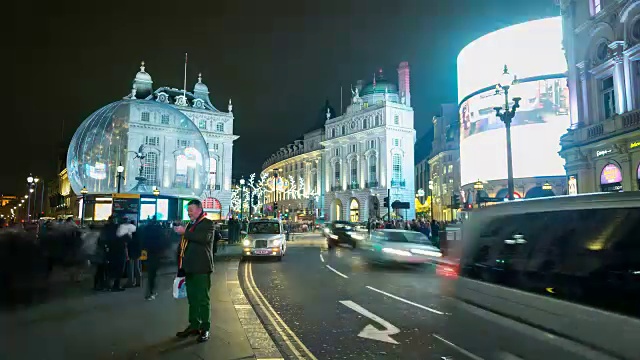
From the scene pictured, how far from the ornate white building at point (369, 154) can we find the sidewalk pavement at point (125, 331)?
6825 centimetres

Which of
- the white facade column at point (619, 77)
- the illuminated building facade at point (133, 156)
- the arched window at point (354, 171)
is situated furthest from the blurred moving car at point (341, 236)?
the arched window at point (354, 171)

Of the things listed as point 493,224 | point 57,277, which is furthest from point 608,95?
point 57,277

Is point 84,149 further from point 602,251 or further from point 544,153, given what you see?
point 544,153

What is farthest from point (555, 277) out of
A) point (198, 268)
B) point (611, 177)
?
point (611, 177)

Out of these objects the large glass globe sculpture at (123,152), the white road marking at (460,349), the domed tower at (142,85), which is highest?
the domed tower at (142,85)

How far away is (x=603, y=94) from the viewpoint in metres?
26.6

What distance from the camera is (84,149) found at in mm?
26547

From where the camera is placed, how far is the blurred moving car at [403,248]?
53.6 feet

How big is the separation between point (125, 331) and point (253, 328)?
202cm

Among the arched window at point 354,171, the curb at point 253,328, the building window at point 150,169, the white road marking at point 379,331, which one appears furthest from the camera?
the arched window at point 354,171

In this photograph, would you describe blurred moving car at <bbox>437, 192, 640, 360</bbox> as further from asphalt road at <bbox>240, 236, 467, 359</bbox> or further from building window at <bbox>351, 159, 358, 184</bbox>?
building window at <bbox>351, 159, 358, 184</bbox>

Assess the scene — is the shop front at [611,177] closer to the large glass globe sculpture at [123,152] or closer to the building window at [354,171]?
the large glass globe sculpture at [123,152]

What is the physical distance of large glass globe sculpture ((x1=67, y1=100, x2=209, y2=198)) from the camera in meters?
26.6

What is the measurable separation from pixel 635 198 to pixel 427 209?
73034mm
